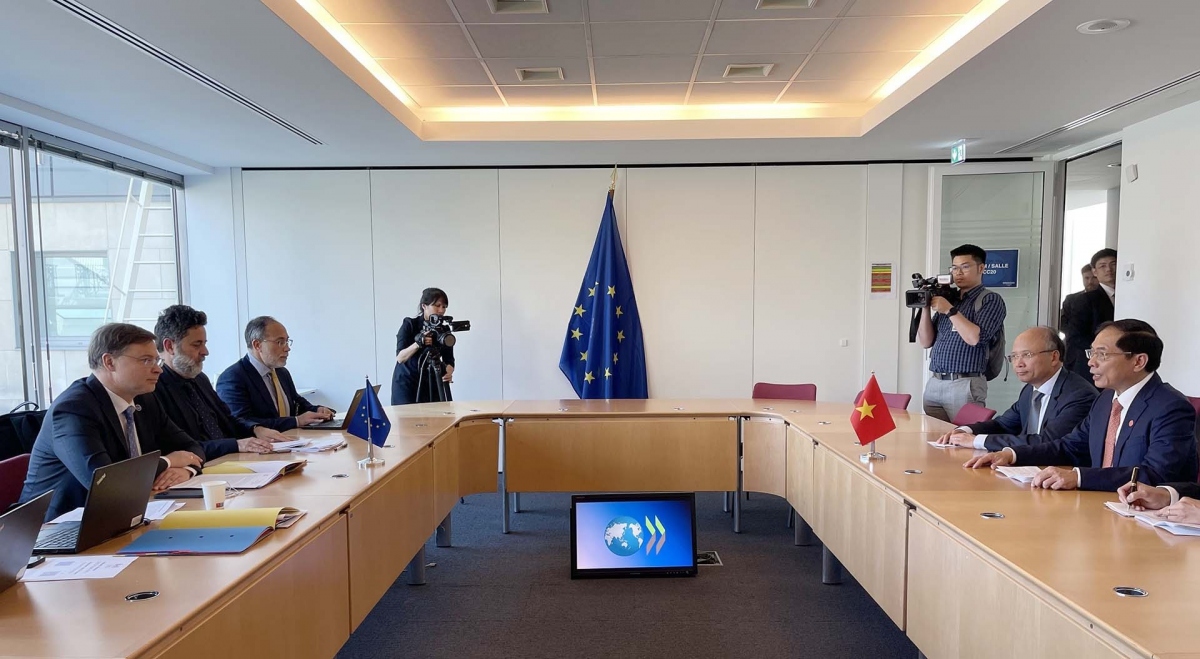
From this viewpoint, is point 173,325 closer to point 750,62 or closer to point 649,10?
point 649,10

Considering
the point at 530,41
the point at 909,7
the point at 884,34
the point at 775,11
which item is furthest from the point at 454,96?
the point at 909,7

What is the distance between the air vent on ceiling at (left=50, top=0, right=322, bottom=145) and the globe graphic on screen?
3.25m

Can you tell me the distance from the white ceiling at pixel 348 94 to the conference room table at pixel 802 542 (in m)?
1.94

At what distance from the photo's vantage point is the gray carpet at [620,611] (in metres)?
2.80

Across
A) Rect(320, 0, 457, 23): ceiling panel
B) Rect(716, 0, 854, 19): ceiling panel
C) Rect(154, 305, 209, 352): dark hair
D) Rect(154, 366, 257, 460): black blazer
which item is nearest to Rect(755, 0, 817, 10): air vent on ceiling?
Rect(716, 0, 854, 19): ceiling panel

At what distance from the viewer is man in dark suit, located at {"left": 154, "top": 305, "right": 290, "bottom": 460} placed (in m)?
2.98

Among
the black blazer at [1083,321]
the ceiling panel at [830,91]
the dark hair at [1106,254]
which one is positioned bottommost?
the black blazer at [1083,321]

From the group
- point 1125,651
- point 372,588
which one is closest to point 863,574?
point 1125,651

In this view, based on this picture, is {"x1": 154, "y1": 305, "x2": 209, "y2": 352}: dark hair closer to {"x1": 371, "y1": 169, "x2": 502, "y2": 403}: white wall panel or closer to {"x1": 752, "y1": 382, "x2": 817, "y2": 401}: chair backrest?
{"x1": 371, "y1": 169, "x2": 502, "y2": 403}: white wall panel

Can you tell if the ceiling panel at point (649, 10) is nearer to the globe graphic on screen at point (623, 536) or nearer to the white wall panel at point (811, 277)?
the globe graphic on screen at point (623, 536)

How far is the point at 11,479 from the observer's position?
2439mm

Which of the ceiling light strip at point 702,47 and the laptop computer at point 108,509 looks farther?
the ceiling light strip at point 702,47

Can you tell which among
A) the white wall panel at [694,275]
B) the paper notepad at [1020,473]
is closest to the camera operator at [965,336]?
the paper notepad at [1020,473]

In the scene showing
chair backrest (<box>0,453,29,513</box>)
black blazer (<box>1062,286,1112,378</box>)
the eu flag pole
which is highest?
black blazer (<box>1062,286,1112,378</box>)
